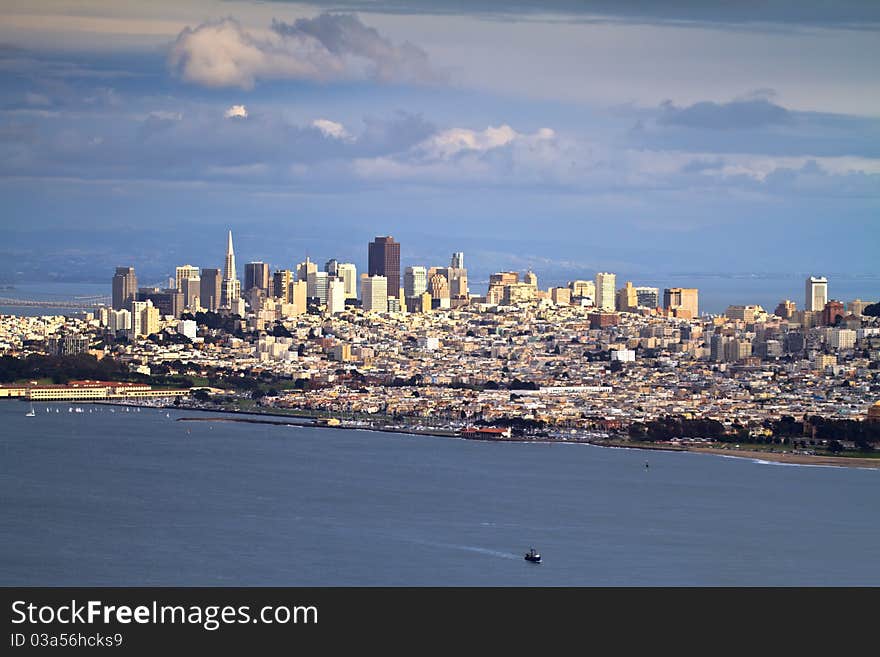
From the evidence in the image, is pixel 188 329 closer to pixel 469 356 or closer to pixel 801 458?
pixel 469 356

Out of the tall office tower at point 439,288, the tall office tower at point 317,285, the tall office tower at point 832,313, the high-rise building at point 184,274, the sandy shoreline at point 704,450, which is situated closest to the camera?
the sandy shoreline at point 704,450

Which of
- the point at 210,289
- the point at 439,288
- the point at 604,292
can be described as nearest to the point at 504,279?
the point at 439,288

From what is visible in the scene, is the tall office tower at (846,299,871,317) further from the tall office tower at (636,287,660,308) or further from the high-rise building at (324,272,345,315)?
the high-rise building at (324,272,345,315)

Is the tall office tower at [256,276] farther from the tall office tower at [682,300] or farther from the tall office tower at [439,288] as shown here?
the tall office tower at [682,300]

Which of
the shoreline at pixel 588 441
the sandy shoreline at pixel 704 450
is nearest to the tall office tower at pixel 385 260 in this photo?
the shoreline at pixel 588 441
